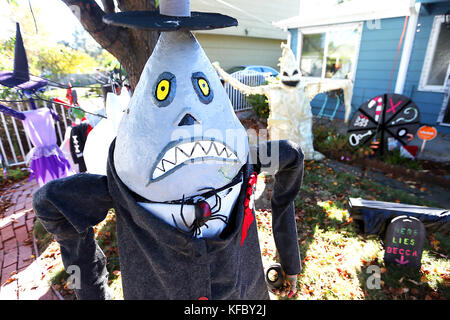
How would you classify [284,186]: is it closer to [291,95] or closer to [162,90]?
[162,90]

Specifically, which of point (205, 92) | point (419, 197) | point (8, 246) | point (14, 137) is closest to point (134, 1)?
point (205, 92)

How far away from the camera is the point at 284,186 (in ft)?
5.04

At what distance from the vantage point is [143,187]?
1044 mm

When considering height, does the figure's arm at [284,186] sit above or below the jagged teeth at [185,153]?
below

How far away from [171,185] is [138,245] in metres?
0.36

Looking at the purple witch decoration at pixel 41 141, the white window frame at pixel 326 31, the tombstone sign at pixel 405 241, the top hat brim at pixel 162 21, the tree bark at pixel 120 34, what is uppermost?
the white window frame at pixel 326 31

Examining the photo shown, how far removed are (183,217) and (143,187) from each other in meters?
0.21

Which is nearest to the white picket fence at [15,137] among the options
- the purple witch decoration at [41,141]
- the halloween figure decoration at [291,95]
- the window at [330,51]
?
the purple witch decoration at [41,141]

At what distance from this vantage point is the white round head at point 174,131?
40.3 inches

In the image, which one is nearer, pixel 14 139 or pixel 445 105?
pixel 14 139

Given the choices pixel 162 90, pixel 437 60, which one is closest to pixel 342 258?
pixel 162 90

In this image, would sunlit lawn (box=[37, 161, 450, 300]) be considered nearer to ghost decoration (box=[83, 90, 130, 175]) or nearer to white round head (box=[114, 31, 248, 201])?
ghost decoration (box=[83, 90, 130, 175])

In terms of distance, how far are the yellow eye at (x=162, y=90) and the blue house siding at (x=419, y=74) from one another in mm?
7389

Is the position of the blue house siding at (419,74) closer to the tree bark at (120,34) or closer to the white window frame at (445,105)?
the white window frame at (445,105)
